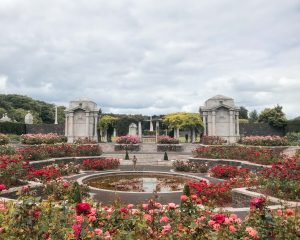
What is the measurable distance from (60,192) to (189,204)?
19.3 ft

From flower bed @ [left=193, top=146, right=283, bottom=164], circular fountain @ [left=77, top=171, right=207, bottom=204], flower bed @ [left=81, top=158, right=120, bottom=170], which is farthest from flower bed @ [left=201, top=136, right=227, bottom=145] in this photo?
flower bed @ [left=81, top=158, right=120, bottom=170]

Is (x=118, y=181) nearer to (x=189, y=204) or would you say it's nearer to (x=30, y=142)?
(x=189, y=204)

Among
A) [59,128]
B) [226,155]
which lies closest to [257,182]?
[226,155]

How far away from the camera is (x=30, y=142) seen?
1070 inches

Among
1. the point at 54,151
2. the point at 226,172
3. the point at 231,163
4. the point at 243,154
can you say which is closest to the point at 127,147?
the point at 54,151

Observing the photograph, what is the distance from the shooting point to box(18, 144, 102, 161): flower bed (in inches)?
731

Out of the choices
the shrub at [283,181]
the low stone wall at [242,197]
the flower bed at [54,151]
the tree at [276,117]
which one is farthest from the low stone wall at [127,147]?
the low stone wall at [242,197]

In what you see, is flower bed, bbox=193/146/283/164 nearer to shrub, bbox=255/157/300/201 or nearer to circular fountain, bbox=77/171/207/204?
circular fountain, bbox=77/171/207/204

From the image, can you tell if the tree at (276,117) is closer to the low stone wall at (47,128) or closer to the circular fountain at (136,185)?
the circular fountain at (136,185)

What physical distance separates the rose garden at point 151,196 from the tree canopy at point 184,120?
7203 mm

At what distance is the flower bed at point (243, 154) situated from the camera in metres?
17.4

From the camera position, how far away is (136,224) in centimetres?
527

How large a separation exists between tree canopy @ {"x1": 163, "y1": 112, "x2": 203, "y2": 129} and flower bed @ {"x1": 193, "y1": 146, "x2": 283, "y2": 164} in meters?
15.5

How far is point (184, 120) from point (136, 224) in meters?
33.8
